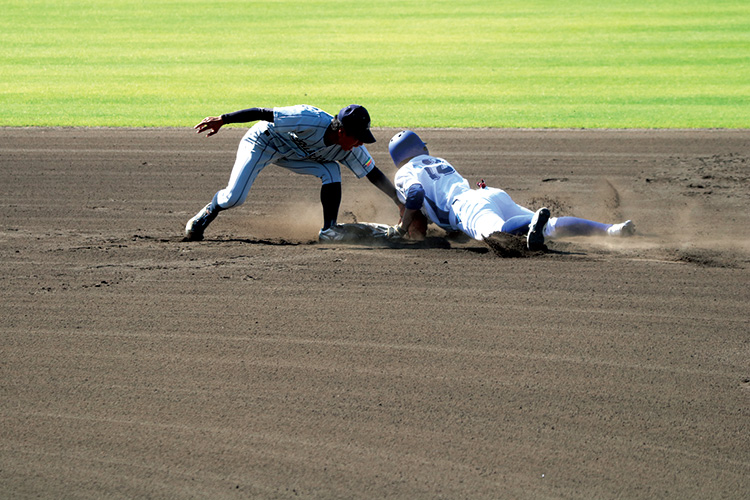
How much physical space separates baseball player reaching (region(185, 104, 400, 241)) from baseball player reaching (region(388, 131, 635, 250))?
445 millimetres

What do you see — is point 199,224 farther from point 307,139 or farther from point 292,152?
point 307,139

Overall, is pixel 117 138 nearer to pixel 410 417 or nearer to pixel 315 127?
pixel 315 127

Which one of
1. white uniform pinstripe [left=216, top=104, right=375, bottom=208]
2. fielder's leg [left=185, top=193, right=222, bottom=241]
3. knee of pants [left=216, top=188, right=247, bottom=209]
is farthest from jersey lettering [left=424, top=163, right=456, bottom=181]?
fielder's leg [left=185, top=193, right=222, bottom=241]

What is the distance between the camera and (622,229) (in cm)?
840

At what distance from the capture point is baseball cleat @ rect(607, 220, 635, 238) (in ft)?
27.5

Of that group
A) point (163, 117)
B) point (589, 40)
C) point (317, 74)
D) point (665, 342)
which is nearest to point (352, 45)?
point (317, 74)

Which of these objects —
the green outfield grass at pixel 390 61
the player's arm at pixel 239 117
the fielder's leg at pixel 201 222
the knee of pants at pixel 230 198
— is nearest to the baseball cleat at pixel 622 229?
the player's arm at pixel 239 117

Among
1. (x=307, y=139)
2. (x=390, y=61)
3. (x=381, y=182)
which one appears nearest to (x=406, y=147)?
(x=381, y=182)

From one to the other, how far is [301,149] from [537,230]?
2.72 metres

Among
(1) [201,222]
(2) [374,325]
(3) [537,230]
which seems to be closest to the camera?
(2) [374,325]

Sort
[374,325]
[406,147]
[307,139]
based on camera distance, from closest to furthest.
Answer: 1. [374,325]
2. [307,139]
3. [406,147]

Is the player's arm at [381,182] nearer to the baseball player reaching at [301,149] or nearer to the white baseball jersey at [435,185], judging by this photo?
the baseball player reaching at [301,149]

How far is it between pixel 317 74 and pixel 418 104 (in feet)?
16.8

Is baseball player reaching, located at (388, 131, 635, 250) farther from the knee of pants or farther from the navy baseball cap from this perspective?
the knee of pants
